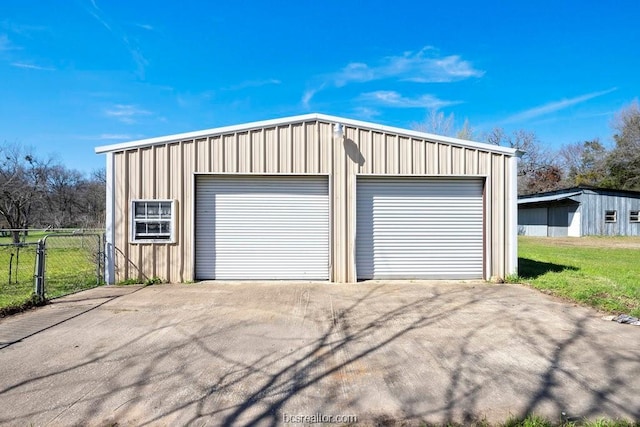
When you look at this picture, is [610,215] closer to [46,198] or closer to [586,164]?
[586,164]

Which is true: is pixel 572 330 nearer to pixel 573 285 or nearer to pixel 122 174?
pixel 573 285

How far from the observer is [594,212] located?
23.1 meters

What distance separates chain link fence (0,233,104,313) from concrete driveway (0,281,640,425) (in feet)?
1.76

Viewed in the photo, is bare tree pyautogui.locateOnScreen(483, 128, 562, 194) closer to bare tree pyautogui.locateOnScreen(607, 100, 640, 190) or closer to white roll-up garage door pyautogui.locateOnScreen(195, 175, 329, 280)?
bare tree pyautogui.locateOnScreen(607, 100, 640, 190)

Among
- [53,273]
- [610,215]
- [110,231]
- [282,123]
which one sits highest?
[282,123]

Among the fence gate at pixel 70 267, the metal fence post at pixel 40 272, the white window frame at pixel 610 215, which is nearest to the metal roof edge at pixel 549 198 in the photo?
the white window frame at pixel 610 215

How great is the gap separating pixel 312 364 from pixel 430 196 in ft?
18.1

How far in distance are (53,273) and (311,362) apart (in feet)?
29.4

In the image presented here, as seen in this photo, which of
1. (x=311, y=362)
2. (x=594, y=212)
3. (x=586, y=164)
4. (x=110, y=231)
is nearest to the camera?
(x=311, y=362)

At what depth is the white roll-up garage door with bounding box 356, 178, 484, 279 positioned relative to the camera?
25.8 ft

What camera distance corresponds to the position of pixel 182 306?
562 centimetres

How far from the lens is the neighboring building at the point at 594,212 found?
75.4 ft

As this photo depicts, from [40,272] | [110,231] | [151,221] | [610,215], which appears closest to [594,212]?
[610,215]

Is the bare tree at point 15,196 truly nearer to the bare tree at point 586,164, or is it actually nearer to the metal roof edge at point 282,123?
the metal roof edge at point 282,123
